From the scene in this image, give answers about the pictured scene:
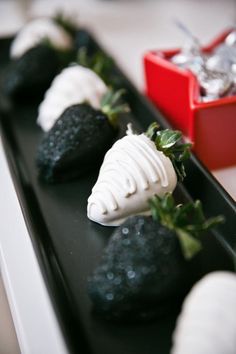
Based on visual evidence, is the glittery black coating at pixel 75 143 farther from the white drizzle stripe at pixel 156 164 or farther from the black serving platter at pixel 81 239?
the white drizzle stripe at pixel 156 164

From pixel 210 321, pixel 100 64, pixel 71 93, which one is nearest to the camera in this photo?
pixel 210 321


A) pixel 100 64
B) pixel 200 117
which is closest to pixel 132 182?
pixel 200 117

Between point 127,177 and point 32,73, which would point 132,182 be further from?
point 32,73

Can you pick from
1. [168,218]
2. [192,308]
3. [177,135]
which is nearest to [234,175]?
[177,135]

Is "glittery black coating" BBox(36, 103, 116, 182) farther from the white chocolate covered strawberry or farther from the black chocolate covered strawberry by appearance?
the black chocolate covered strawberry

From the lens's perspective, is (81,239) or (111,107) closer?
(81,239)

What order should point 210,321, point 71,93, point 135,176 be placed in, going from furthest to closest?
1. point 71,93
2. point 135,176
3. point 210,321

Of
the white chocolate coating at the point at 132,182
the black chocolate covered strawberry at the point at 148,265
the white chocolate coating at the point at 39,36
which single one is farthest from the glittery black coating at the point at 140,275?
the white chocolate coating at the point at 39,36
